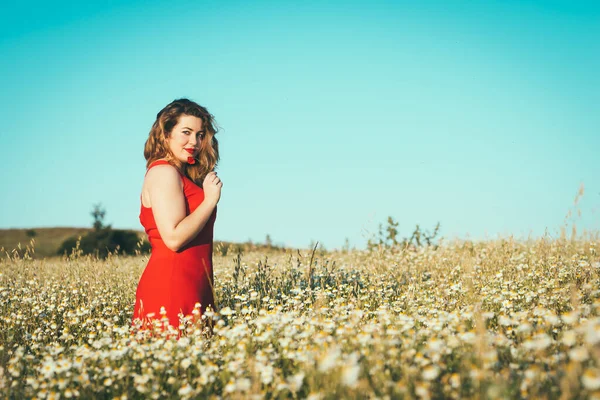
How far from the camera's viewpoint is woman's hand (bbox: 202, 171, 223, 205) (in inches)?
171

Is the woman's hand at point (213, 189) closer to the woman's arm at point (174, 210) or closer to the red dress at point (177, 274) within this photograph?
the woman's arm at point (174, 210)

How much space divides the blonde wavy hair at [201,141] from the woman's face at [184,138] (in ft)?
0.15

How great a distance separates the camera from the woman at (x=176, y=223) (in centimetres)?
427

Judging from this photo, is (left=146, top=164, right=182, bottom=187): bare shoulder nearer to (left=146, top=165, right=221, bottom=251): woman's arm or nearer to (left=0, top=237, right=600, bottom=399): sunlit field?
(left=146, top=165, right=221, bottom=251): woman's arm

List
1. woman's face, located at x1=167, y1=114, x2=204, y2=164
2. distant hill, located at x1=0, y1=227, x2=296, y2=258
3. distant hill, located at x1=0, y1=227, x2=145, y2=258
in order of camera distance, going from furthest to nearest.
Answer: distant hill, located at x1=0, y1=227, x2=145, y2=258
distant hill, located at x1=0, y1=227, x2=296, y2=258
woman's face, located at x1=167, y1=114, x2=204, y2=164

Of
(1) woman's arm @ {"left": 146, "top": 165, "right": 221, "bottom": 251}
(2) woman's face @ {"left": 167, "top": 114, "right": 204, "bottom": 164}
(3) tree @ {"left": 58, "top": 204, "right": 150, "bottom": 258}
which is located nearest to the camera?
(1) woman's arm @ {"left": 146, "top": 165, "right": 221, "bottom": 251}

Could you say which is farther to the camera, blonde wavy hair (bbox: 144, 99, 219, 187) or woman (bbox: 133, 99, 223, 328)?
blonde wavy hair (bbox: 144, 99, 219, 187)

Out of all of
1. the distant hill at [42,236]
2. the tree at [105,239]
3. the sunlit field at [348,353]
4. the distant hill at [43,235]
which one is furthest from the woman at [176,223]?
the distant hill at [43,235]

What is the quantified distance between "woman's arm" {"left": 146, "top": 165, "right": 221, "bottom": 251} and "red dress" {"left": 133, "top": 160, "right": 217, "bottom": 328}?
0.49 feet

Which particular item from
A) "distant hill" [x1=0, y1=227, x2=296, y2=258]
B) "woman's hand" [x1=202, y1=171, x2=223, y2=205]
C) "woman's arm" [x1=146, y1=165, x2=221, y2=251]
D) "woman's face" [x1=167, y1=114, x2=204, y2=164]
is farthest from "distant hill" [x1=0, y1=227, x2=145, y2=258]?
"woman's hand" [x1=202, y1=171, x2=223, y2=205]

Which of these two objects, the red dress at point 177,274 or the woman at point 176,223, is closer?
the woman at point 176,223

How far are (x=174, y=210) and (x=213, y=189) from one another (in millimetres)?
402

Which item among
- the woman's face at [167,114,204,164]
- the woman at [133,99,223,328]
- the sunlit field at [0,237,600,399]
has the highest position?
the woman's face at [167,114,204,164]

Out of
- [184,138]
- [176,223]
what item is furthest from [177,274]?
[184,138]
